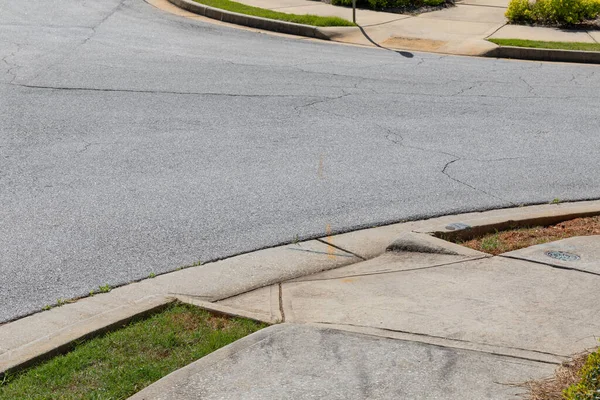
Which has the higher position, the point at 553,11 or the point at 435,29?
the point at 553,11

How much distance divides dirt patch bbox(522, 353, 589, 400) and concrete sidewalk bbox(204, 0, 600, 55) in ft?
38.1

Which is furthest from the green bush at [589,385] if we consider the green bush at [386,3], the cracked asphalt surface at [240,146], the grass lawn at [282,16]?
the green bush at [386,3]

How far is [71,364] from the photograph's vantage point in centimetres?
515

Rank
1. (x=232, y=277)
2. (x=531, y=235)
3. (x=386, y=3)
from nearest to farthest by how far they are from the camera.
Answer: (x=232, y=277) < (x=531, y=235) < (x=386, y=3)

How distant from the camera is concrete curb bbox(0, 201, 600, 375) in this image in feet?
18.2

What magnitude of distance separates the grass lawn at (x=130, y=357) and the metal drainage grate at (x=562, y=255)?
2532mm

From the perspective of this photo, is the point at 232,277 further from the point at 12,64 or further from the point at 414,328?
the point at 12,64

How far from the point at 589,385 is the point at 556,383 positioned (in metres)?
0.56

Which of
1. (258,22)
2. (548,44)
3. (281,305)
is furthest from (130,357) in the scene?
(258,22)

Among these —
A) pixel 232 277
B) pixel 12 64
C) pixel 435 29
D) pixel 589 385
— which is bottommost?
pixel 232 277

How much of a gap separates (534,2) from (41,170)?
13995mm

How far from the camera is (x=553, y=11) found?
18203 millimetres

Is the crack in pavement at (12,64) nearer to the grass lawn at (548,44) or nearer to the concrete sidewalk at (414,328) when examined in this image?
the concrete sidewalk at (414,328)

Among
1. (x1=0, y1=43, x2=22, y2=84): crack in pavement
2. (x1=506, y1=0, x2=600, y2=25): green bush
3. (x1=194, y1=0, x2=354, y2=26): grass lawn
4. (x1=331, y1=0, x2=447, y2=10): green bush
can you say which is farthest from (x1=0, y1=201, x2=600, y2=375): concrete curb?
(x1=331, y1=0, x2=447, y2=10): green bush
